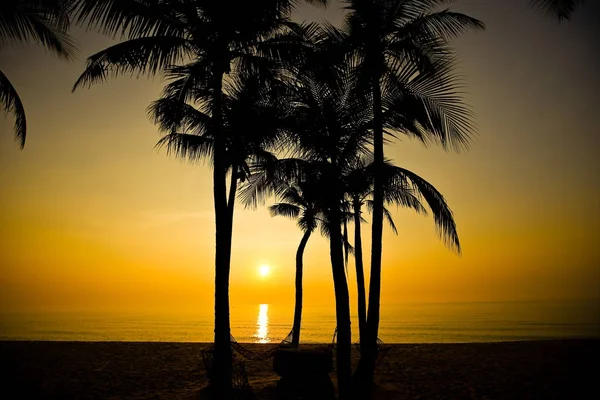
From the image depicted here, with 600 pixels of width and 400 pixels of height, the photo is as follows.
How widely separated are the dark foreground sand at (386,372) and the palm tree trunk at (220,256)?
3.11ft

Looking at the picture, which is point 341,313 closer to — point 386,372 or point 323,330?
point 386,372

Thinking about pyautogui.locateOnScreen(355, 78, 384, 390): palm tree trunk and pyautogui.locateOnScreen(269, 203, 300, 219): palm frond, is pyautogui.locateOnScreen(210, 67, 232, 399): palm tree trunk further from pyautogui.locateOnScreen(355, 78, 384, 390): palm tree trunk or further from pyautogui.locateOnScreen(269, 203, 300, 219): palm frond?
pyautogui.locateOnScreen(269, 203, 300, 219): palm frond

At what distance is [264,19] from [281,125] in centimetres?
238

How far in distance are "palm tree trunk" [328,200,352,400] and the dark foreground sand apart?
156 cm

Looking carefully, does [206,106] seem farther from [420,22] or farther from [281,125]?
[420,22]

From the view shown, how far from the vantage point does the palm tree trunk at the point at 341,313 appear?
8.45 meters

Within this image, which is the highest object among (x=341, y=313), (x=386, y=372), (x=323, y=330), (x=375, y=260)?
(x=375, y=260)

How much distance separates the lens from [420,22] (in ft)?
32.7

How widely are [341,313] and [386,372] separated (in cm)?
449

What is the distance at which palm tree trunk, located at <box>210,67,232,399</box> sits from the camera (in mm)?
9820

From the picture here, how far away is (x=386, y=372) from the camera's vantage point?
1244 centimetres

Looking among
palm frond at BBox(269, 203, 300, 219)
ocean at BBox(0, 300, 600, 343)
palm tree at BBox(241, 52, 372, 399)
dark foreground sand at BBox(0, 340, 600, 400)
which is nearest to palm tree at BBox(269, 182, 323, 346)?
palm frond at BBox(269, 203, 300, 219)

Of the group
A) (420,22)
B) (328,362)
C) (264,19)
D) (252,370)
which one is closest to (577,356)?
(328,362)

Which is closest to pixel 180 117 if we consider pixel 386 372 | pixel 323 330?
pixel 386 372
